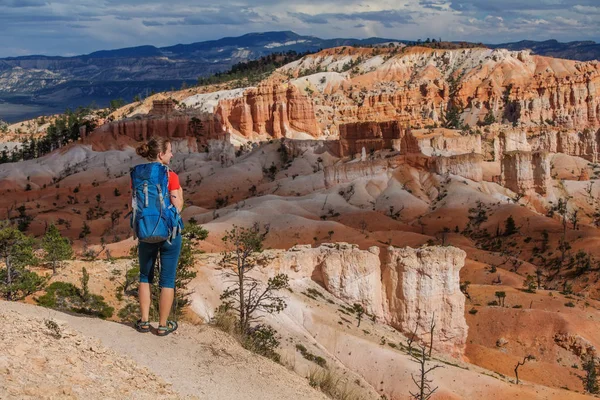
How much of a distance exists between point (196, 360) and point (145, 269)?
1566mm

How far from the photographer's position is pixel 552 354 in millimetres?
35031

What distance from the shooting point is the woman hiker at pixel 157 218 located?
9211 millimetres

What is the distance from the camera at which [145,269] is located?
32.1 feet

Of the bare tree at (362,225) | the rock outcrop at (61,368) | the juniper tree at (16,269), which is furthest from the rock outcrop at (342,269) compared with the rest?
the bare tree at (362,225)

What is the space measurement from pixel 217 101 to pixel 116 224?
5951 centimetres

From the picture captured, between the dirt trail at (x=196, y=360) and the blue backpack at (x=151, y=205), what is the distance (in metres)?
1.54

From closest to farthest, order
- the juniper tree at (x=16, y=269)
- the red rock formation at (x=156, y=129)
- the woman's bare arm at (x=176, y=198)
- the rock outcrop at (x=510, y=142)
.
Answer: the woman's bare arm at (x=176, y=198)
the juniper tree at (x=16, y=269)
the rock outcrop at (x=510, y=142)
the red rock formation at (x=156, y=129)

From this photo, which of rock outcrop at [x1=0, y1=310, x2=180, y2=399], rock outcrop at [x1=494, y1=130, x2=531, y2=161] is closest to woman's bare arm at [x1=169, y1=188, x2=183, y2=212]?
rock outcrop at [x1=0, y1=310, x2=180, y2=399]

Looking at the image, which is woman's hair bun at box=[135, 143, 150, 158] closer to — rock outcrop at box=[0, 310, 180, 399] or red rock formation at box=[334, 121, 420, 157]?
rock outcrop at box=[0, 310, 180, 399]

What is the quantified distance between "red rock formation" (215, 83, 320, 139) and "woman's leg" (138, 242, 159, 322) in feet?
321

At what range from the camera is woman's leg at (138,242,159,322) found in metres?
9.61

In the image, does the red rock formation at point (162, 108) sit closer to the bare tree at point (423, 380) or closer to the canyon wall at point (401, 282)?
the canyon wall at point (401, 282)

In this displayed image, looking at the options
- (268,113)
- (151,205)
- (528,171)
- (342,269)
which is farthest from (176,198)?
(268,113)

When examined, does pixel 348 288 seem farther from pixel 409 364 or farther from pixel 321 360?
pixel 321 360
